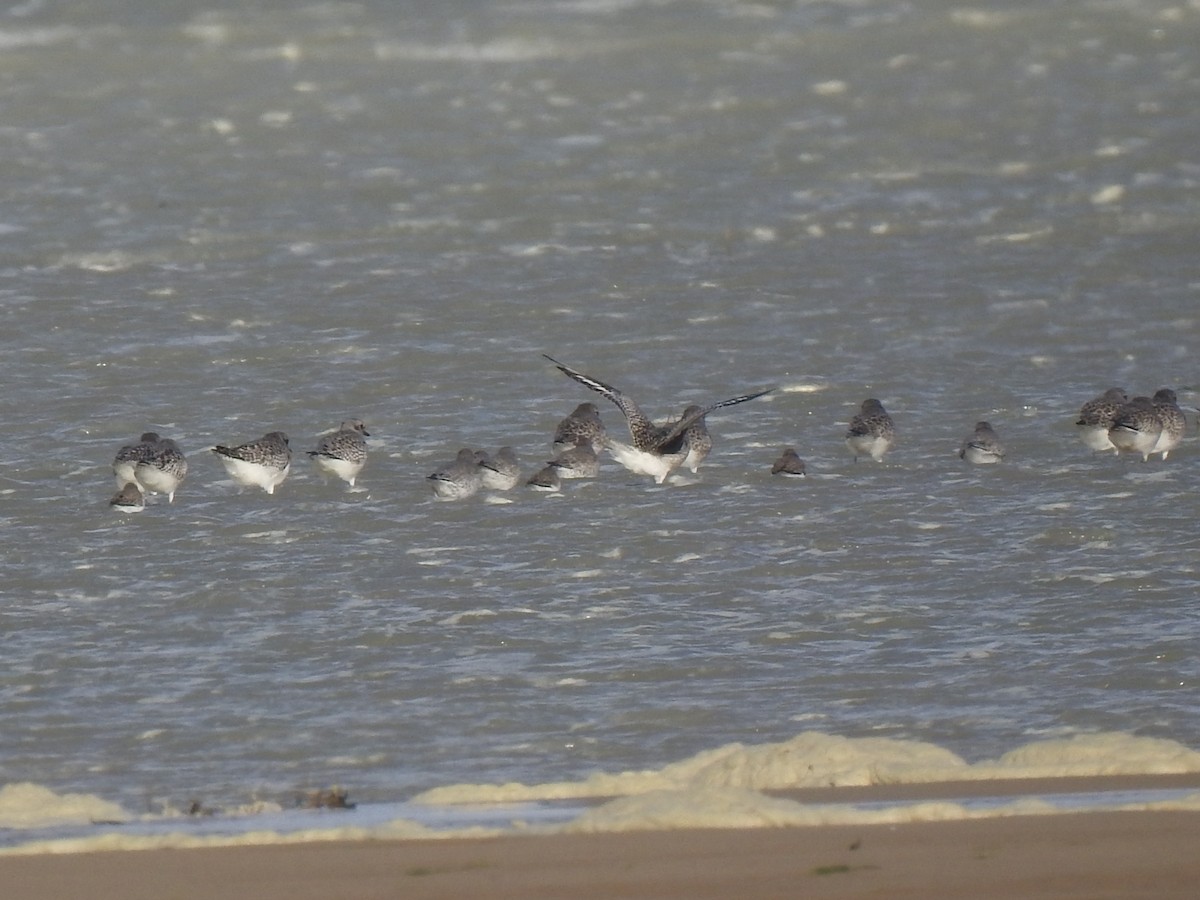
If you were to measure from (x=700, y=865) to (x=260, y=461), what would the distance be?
7.02m

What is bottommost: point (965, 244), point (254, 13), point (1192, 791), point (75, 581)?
point (1192, 791)

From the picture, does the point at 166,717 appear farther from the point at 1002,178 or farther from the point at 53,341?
the point at 1002,178

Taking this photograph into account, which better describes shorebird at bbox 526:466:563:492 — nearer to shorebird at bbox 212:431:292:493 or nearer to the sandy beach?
shorebird at bbox 212:431:292:493

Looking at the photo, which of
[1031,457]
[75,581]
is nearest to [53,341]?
[75,581]

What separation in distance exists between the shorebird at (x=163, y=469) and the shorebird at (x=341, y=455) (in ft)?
2.64

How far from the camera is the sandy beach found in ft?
19.6

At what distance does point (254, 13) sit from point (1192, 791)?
19822mm

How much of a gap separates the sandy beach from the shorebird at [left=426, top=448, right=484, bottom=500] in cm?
595

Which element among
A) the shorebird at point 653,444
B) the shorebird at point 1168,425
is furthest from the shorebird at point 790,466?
the shorebird at point 1168,425

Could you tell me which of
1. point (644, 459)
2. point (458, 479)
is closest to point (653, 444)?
point (644, 459)

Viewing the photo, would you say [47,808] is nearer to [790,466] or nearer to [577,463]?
[577,463]

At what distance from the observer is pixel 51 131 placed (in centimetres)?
2119

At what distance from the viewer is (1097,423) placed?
43.9ft

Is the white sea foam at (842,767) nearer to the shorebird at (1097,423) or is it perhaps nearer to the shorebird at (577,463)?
the shorebird at (577,463)
